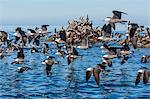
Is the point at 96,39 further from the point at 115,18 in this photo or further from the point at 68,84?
the point at 115,18

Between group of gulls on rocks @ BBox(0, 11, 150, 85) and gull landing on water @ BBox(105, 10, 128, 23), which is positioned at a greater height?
gull landing on water @ BBox(105, 10, 128, 23)

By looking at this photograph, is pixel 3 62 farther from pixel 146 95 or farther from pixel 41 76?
pixel 146 95

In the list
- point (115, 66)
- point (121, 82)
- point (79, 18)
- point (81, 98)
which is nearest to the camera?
point (81, 98)

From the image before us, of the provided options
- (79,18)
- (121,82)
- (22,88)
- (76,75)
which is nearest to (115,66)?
(76,75)

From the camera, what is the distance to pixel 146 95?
2805cm

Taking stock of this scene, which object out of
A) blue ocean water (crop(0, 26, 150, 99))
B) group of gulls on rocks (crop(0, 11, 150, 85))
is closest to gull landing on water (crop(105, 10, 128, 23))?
group of gulls on rocks (crop(0, 11, 150, 85))

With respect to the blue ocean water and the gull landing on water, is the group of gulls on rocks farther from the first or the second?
the blue ocean water

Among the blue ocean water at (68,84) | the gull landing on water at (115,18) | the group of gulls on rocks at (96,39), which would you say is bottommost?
the blue ocean water at (68,84)

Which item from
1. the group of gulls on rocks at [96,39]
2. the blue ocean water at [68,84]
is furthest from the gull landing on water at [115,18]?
the blue ocean water at [68,84]

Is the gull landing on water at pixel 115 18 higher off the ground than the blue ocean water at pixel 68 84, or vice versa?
the gull landing on water at pixel 115 18

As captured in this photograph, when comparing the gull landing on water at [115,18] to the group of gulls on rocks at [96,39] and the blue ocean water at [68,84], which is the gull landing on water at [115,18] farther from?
the blue ocean water at [68,84]

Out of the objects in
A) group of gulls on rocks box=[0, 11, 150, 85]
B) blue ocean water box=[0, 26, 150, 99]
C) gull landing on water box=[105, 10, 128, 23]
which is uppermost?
gull landing on water box=[105, 10, 128, 23]

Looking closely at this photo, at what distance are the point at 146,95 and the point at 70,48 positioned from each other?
9.70 m

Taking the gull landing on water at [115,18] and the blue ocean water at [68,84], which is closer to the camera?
the gull landing on water at [115,18]
